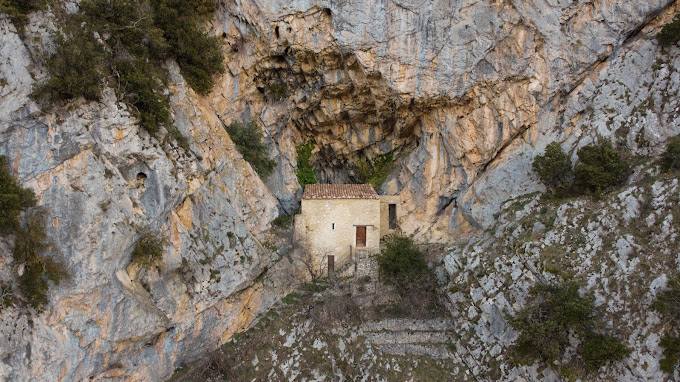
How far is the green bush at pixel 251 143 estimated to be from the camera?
23.9 meters

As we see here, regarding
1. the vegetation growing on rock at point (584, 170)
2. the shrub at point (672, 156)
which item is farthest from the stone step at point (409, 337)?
the shrub at point (672, 156)

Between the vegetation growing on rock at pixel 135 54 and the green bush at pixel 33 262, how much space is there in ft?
16.1

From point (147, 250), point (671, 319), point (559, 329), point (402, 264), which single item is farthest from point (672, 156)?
point (147, 250)

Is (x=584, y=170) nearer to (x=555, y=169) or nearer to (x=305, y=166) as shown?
(x=555, y=169)

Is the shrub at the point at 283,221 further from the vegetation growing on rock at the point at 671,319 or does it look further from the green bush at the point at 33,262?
the vegetation growing on rock at the point at 671,319

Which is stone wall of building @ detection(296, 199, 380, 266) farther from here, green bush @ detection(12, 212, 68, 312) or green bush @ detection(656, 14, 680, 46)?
green bush @ detection(656, 14, 680, 46)

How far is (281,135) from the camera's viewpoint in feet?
89.2

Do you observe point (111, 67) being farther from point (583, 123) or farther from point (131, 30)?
point (583, 123)

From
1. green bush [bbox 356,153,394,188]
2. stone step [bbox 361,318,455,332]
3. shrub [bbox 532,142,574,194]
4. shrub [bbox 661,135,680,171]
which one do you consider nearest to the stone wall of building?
green bush [bbox 356,153,394,188]

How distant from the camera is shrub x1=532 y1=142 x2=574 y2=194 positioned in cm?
2161

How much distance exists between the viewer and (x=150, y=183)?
62.2 feet

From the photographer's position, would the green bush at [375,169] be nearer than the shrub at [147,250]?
No

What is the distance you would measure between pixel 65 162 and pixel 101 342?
685cm

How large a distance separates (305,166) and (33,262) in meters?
15.4
